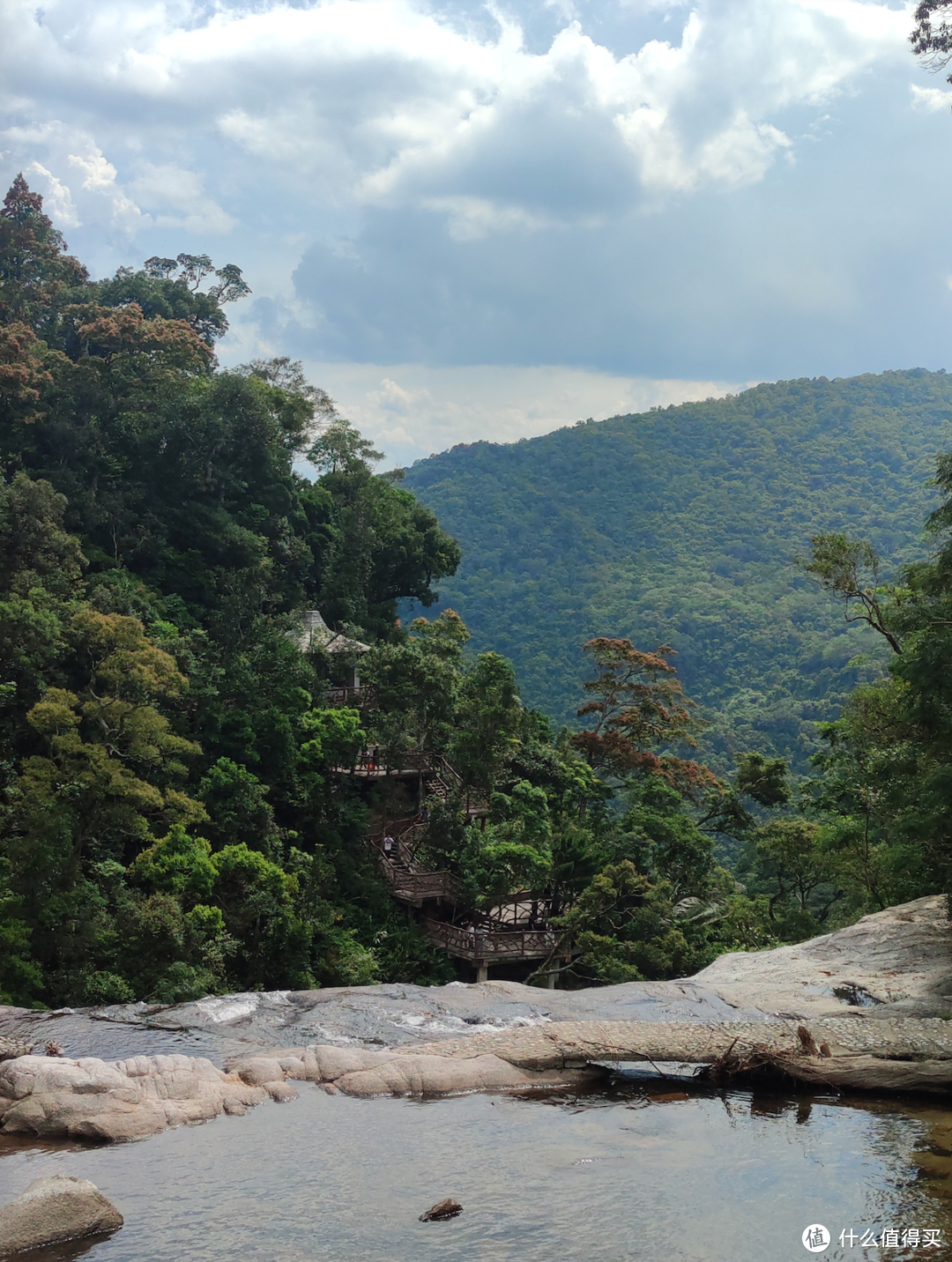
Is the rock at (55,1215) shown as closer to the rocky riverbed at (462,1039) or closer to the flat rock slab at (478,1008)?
the rocky riverbed at (462,1039)

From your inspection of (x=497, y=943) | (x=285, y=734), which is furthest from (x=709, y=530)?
(x=497, y=943)

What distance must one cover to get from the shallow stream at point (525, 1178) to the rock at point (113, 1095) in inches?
Result: 8.0

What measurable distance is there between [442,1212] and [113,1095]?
417cm

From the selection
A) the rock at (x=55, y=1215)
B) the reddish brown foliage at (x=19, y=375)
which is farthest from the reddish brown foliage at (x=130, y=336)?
the rock at (x=55, y=1215)

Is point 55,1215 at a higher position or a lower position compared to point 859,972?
higher

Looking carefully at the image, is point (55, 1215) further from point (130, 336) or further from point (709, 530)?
point (709, 530)

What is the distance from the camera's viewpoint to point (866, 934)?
57.3ft

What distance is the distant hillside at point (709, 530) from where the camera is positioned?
210 ft

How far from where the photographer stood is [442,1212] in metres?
9.45

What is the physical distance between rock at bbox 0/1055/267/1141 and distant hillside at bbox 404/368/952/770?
43725 millimetres

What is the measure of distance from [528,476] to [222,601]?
74.9 meters

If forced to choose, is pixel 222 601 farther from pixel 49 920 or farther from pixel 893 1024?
pixel 893 1024

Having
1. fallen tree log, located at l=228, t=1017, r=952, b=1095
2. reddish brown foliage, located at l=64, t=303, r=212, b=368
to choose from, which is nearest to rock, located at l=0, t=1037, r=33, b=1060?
fallen tree log, located at l=228, t=1017, r=952, b=1095

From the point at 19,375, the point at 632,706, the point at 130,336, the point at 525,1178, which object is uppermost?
the point at 130,336
